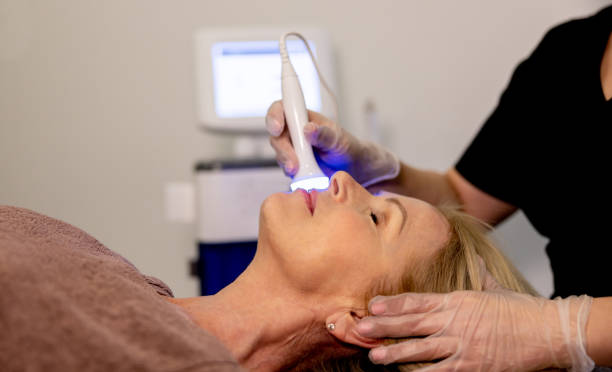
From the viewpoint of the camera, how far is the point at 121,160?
2.18 m

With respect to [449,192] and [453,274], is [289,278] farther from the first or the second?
[449,192]

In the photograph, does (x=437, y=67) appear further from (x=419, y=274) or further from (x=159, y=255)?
(x=419, y=274)

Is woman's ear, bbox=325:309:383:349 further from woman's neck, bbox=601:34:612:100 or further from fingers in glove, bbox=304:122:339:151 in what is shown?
woman's neck, bbox=601:34:612:100

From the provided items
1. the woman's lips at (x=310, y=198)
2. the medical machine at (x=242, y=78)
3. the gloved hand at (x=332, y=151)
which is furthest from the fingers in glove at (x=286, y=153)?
the medical machine at (x=242, y=78)

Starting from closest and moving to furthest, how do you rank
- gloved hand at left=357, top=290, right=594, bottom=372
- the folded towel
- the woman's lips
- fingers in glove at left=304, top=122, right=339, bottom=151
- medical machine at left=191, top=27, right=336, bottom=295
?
the folded towel → gloved hand at left=357, top=290, right=594, bottom=372 → the woman's lips → fingers in glove at left=304, top=122, right=339, bottom=151 → medical machine at left=191, top=27, right=336, bottom=295

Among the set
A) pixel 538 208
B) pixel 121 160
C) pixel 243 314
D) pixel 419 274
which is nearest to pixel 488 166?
→ pixel 538 208

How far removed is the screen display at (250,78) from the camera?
1856mm

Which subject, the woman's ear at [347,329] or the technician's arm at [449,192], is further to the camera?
the technician's arm at [449,192]

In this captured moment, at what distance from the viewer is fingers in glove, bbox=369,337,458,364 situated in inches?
34.7

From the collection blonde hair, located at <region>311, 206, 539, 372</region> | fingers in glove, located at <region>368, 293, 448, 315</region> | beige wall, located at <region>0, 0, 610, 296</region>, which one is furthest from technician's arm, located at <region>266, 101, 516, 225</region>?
beige wall, located at <region>0, 0, 610, 296</region>

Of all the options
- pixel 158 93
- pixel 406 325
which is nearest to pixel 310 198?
pixel 406 325

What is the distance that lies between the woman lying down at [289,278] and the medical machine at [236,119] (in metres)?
0.73

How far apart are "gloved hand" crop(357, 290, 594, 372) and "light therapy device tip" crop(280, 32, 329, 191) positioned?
0.96ft

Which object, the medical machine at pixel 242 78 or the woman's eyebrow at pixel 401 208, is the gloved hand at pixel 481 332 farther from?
the medical machine at pixel 242 78
